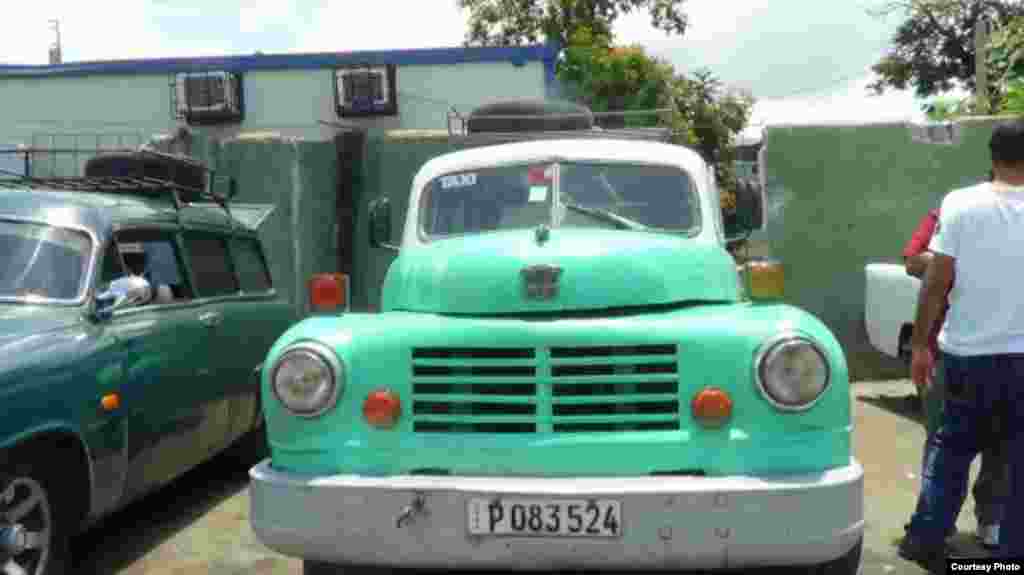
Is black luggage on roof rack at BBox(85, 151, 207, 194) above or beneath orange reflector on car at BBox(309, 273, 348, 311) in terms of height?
above

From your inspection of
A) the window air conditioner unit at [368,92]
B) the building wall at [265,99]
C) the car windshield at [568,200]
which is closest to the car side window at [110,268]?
the car windshield at [568,200]

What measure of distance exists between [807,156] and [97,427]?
7.41 metres

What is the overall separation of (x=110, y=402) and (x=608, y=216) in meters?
2.29

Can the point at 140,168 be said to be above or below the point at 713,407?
above

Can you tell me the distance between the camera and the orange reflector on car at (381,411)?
12.4ft

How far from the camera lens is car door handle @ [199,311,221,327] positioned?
5.80 metres

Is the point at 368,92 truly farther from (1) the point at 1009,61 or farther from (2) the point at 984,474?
(2) the point at 984,474

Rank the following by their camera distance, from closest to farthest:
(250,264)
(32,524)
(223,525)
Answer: (32,524), (223,525), (250,264)

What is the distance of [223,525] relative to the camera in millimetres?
5668

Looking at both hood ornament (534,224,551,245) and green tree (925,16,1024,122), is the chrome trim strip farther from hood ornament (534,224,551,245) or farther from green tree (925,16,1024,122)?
green tree (925,16,1024,122)

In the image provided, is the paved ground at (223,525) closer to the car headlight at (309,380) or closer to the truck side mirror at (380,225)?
the car headlight at (309,380)

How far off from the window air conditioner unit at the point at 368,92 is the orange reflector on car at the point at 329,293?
49.0 ft

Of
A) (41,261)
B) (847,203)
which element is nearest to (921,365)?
(41,261)

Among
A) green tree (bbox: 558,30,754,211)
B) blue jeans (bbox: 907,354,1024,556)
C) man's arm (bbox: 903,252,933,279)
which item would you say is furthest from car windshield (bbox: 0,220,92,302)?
green tree (bbox: 558,30,754,211)
